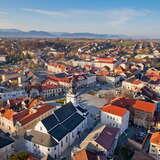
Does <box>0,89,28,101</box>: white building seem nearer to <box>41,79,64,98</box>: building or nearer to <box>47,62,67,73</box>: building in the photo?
<box>41,79,64,98</box>: building

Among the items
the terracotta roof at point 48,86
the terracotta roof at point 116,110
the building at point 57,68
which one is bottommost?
the building at point 57,68

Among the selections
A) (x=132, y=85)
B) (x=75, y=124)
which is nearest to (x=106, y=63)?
(x=132, y=85)

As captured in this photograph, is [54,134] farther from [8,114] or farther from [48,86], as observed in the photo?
[48,86]

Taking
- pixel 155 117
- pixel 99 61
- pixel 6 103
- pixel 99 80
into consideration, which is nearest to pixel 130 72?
pixel 99 80

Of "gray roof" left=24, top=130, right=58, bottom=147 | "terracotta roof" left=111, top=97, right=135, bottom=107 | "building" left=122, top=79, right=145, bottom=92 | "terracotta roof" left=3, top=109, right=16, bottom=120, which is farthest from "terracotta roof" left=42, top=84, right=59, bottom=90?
"gray roof" left=24, top=130, right=58, bottom=147

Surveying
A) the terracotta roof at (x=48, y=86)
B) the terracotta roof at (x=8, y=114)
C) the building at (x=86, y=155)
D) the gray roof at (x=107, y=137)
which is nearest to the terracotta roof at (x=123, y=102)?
the gray roof at (x=107, y=137)

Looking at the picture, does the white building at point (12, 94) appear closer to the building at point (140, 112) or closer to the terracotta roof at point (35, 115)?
the terracotta roof at point (35, 115)
